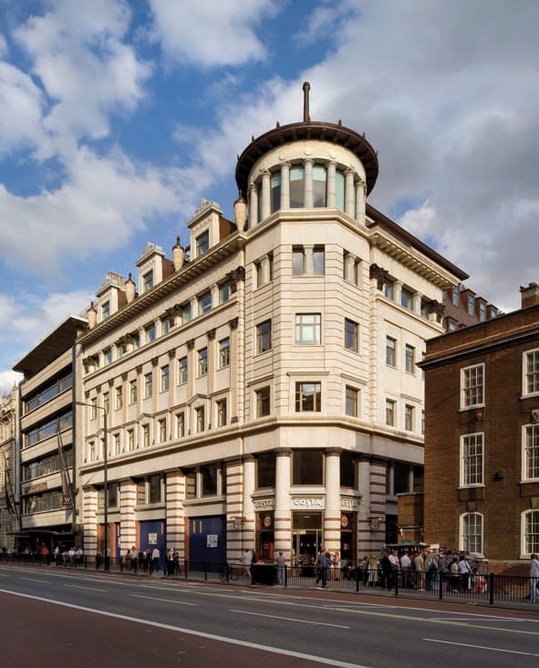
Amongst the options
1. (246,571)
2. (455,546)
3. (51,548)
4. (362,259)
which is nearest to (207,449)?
(246,571)

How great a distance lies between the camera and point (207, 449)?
1854 inches

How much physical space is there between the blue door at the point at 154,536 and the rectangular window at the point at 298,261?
21.6 metres

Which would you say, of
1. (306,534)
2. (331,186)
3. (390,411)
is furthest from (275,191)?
(306,534)

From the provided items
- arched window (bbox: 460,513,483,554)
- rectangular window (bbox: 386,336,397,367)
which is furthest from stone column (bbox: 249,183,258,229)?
arched window (bbox: 460,513,483,554)

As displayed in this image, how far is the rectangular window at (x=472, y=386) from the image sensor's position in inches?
1318

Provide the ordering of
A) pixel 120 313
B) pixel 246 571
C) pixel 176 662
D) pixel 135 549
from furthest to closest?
pixel 120 313
pixel 135 549
pixel 246 571
pixel 176 662

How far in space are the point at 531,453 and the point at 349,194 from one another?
19725 millimetres

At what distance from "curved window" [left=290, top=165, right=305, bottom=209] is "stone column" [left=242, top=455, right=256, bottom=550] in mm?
14897

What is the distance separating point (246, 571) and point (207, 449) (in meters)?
9.66

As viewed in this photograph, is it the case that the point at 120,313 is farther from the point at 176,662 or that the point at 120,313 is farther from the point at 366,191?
the point at 176,662

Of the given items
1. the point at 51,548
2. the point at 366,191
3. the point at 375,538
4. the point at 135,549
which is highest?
the point at 366,191

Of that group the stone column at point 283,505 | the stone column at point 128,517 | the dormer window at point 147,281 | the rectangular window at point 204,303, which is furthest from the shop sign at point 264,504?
the dormer window at point 147,281

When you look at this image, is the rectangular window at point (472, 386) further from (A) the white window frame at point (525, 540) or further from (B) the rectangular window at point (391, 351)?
(B) the rectangular window at point (391, 351)

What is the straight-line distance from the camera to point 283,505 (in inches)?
1564
